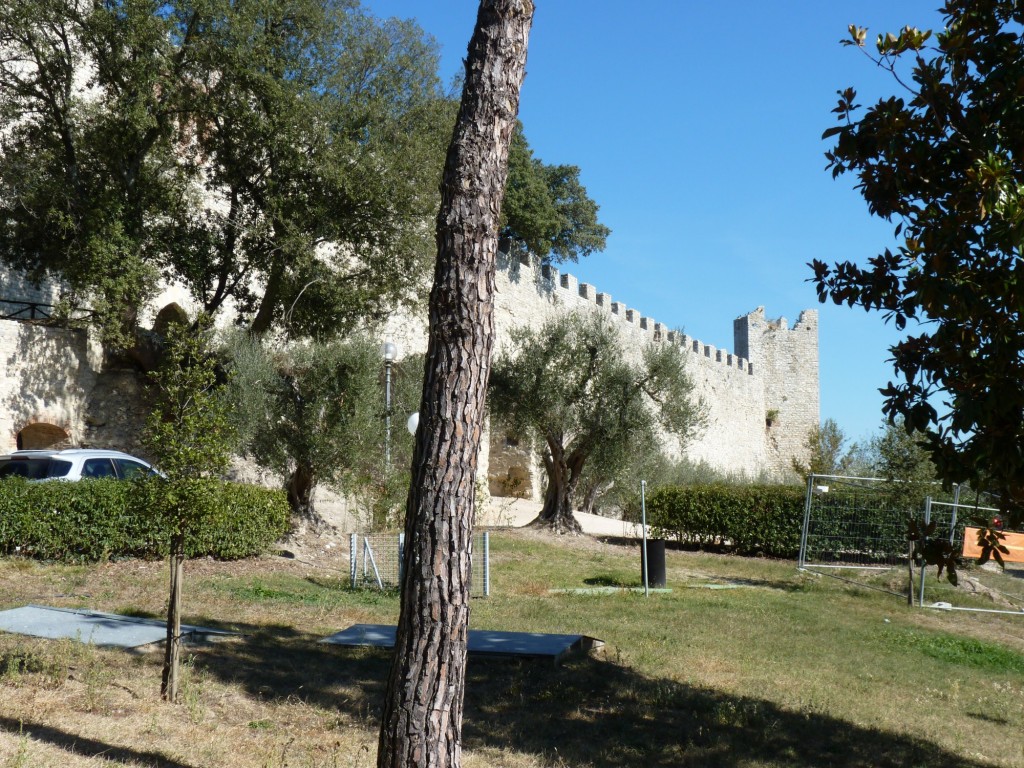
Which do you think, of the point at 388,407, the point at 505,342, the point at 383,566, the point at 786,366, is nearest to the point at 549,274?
the point at 505,342

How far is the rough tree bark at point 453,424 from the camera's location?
12.3 ft

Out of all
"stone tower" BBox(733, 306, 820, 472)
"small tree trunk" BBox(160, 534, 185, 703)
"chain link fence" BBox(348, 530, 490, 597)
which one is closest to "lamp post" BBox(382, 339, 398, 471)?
"chain link fence" BBox(348, 530, 490, 597)

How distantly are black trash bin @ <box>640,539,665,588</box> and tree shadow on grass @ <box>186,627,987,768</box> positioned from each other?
4.88m

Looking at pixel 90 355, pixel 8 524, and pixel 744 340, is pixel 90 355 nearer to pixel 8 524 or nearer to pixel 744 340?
pixel 8 524

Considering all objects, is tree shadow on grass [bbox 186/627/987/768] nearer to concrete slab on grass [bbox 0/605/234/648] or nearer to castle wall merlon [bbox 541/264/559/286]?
concrete slab on grass [bbox 0/605/234/648]

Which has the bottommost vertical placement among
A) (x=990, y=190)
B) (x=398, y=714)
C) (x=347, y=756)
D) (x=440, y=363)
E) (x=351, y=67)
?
(x=347, y=756)

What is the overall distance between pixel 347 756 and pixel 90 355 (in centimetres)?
1362

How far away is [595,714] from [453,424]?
308 centimetres

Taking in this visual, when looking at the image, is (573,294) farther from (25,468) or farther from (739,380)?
(25,468)

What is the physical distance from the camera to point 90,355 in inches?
647

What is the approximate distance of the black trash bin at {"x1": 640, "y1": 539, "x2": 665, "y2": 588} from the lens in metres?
12.1

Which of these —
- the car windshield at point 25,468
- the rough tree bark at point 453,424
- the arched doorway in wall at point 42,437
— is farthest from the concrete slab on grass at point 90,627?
the arched doorway in wall at point 42,437

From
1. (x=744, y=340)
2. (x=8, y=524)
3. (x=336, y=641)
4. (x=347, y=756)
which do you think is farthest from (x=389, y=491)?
(x=744, y=340)

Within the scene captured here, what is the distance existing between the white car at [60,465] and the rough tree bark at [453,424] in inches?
344
